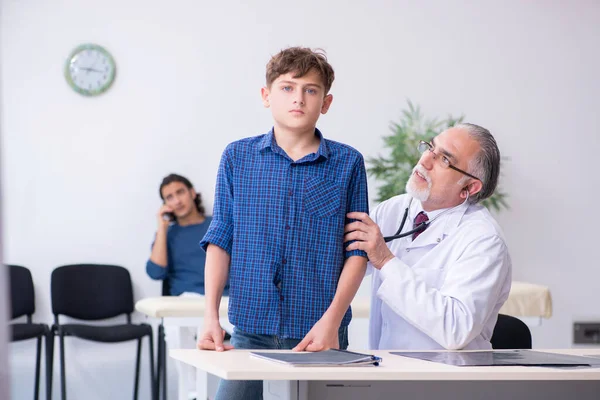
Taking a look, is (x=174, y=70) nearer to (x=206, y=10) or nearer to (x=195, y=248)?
(x=206, y=10)

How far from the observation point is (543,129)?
562 centimetres

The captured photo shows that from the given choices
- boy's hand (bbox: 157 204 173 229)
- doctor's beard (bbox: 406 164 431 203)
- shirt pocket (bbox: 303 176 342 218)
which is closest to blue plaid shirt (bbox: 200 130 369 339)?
shirt pocket (bbox: 303 176 342 218)

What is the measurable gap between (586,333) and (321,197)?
171 inches

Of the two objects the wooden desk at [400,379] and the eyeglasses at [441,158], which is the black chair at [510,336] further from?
the wooden desk at [400,379]

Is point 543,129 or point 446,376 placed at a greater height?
point 543,129

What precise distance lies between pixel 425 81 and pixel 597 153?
1381mm

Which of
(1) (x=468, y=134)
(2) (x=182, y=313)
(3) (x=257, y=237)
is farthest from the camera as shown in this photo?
(2) (x=182, y=313)

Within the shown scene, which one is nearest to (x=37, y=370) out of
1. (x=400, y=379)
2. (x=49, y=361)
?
(x=49, y=361)

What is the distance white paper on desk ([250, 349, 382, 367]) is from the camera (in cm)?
147

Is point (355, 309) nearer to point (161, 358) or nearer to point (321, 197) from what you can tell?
point (161, 358)

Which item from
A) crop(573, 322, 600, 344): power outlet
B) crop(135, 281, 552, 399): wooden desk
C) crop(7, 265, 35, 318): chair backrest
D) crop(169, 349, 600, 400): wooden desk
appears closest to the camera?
crop(169, 349, 600, 400): wooden desk

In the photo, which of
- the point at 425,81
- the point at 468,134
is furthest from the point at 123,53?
the point at 468,134

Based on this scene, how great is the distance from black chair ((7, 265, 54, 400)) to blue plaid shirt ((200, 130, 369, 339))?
3.00 meters

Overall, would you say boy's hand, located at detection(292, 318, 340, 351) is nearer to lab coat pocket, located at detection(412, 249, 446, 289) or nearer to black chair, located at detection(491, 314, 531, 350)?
lab coat pocket, located at detection(412, 249, 446, 289)
